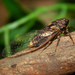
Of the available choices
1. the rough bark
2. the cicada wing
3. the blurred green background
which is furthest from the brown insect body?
the blurred green background

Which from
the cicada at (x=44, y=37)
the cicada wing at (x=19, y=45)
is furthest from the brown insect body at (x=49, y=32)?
the cicada wing at (x=19, y=45)

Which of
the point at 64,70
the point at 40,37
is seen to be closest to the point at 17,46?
the point at 40,37

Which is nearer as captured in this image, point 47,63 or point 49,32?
point 47,63

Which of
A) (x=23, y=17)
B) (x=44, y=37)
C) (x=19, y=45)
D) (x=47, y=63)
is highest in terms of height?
(x=23, y=17)

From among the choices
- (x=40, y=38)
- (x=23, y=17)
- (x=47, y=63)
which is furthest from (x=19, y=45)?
(x=23, y=17)

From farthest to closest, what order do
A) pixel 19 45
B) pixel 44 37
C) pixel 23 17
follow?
1. pixel 23 17
2. pixel 19 45
3. pixel 44 37

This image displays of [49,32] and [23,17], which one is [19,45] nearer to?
[49,32]

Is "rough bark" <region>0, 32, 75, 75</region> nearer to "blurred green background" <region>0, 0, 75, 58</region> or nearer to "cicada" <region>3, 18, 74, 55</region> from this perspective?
"cicada" <region>3, 18, 74, 55</region>

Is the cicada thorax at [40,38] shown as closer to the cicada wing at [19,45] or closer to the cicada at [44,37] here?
the cicada at [44,37]
